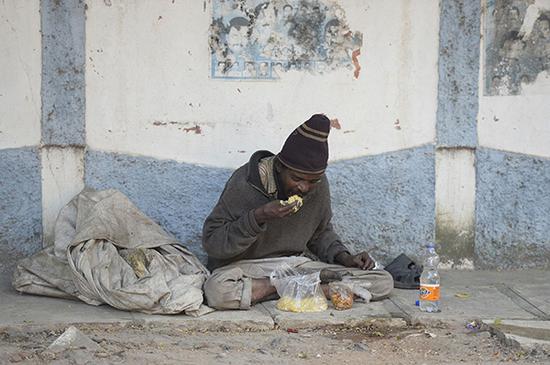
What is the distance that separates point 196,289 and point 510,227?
2.44 metres

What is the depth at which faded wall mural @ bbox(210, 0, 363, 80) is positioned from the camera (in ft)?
21.4

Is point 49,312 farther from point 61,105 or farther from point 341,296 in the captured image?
point 341,296

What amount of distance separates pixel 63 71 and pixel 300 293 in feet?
6.96

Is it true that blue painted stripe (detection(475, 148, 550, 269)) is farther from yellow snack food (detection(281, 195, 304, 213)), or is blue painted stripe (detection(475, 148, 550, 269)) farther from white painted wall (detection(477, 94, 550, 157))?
yellow snack food (detection(281, 195, 304, 213))

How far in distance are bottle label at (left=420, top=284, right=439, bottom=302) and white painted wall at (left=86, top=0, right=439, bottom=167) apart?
1334 mm

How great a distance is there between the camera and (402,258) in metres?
6.66

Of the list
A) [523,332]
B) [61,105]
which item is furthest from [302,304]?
[61,105]

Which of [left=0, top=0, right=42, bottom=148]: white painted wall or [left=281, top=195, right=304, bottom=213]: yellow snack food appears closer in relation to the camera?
[left=281, top=195, right=304, bottom=213]: yellow snack food

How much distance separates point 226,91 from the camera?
21.6ft

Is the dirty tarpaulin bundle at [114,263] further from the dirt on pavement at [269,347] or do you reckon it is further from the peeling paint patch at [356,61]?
the peeling paint patch at [356,61]

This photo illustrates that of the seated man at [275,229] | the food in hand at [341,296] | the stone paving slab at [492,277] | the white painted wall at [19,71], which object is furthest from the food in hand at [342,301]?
the white painted wall at [19,71]

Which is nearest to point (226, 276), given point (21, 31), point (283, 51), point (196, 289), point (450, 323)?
point (196, 289)

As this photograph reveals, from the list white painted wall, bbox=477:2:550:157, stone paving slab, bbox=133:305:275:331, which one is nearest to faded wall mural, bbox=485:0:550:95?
white painted wall, bbox=477:2:550:157

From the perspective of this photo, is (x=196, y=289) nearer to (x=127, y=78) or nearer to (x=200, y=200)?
(x=200, y=200)
